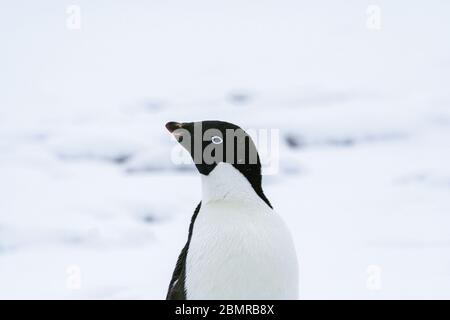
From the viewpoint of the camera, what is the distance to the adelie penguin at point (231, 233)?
1920mm

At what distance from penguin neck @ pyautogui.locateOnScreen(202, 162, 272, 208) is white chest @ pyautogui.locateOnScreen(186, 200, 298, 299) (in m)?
0.02

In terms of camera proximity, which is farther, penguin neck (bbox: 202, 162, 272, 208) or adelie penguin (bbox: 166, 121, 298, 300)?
penguin neck (bbox: 202, 162, 272, 208)

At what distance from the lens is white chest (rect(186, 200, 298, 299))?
192cm

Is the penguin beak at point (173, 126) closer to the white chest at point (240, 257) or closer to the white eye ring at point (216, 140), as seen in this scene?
the white eye ring at point (216, 140)

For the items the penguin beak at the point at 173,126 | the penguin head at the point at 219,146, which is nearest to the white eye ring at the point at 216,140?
the penguin head at the point at 219,146

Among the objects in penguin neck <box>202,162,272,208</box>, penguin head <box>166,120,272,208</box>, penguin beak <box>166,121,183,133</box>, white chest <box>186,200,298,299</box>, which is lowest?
white chest <box>186,200,298,299</box>

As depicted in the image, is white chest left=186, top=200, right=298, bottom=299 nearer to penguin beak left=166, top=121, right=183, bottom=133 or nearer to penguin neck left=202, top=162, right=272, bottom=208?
penguin neck left=202, top=162, right=272, bottom=208

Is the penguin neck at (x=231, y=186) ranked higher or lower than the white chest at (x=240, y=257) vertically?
higher

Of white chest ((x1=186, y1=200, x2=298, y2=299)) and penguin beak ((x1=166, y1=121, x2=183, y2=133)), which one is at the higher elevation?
penguin beak ((x1=166, y1=121, x2=183, y2=133))

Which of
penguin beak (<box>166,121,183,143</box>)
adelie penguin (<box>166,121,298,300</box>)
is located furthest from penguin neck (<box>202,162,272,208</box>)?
penguin beak (<box>166,121,183,143</box>)

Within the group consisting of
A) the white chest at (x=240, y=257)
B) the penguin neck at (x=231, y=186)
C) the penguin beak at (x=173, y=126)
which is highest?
the penguin beak at (x=173, y=126)

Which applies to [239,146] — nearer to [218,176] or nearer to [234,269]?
[218,176]
